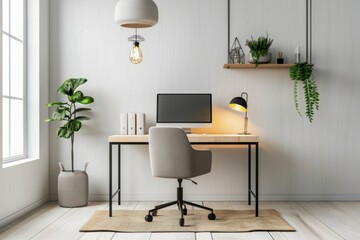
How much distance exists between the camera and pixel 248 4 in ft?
16.3

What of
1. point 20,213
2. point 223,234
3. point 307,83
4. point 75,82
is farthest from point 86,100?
point 307,83

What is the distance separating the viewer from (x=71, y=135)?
4707mm

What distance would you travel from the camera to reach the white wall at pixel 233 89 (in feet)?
16.3

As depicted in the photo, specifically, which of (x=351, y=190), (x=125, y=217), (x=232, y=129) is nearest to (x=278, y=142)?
(x=232, y=129)

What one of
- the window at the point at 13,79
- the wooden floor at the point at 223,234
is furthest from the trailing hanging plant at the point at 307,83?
the window at the point at 13,79

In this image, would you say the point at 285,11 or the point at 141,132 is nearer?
the point at 141,132

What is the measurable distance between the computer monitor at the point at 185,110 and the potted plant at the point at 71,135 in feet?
2.43

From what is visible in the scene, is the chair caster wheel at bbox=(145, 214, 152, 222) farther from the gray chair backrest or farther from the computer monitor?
Result: the computer monitor

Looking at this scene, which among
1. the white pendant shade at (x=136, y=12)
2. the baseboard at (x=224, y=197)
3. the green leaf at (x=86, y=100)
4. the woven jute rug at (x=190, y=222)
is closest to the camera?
the white pendant shade at (x=136, y=12)

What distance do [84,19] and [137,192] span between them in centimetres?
197

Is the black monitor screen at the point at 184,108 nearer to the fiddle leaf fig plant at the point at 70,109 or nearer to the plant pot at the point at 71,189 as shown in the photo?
the fiddle leaf fig plant at the point at 70,109

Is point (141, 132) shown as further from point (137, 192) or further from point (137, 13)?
point (137, 13)

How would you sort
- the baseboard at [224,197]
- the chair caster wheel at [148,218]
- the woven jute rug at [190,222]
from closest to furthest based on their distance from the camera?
the woven jute rug at [190,222] < the chair caster wheel at [148,218] < the baseboard at [224,197]

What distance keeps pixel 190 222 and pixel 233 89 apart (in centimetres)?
167
